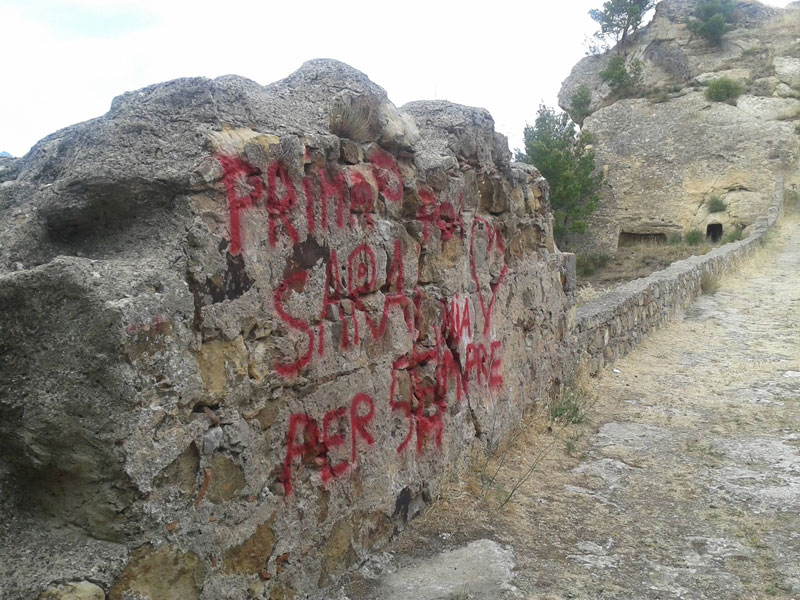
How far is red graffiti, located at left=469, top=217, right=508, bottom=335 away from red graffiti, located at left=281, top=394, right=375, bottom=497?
1.19 m

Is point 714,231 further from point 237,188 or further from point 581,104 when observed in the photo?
point 237,188

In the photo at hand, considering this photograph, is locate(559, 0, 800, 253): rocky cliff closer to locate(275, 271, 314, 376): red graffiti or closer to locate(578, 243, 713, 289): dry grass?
locate(578, 243, 713, 289): dry grass

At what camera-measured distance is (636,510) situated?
329 centimetres

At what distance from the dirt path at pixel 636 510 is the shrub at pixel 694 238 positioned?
633 inches

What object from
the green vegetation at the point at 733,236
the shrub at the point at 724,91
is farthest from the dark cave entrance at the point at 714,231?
the shrub at the point at 724,91

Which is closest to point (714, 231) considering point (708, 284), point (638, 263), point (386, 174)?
Answer: point (638, 263)

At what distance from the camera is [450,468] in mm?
3254

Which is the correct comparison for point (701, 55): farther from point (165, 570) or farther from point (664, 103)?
point (165, 570)

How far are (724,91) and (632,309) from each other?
19638 millimetres

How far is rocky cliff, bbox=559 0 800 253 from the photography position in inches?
856

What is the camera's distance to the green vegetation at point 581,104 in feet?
85.4

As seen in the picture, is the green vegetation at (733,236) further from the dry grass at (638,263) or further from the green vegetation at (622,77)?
the green vegetation at (622,77)

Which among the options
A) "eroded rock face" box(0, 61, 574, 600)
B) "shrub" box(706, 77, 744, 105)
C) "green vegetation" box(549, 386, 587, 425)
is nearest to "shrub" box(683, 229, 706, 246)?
"shrub" box(706, 77, 744, 105)

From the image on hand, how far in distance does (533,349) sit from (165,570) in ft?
9.93
